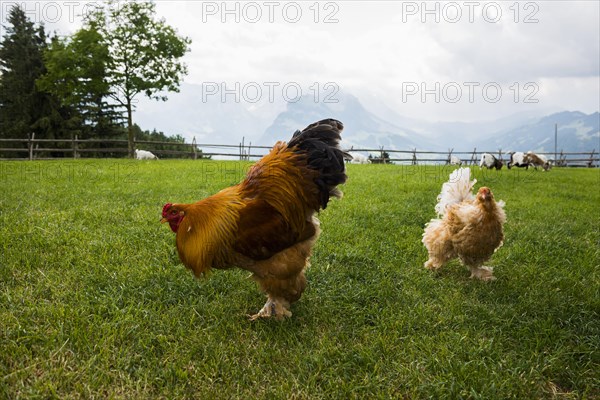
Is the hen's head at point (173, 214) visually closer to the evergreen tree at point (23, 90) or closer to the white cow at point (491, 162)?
the white cow at point (491, 162)

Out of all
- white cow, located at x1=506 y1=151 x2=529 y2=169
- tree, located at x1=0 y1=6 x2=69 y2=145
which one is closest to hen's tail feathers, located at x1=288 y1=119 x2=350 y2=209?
white cow, located at x1=506 y1=151 x2=529 y2=169

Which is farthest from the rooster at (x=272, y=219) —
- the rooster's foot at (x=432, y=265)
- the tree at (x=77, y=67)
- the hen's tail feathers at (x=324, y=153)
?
the tree at (x=77, y=67)

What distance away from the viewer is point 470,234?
4.12 metres

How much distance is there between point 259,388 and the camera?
2.40 metres

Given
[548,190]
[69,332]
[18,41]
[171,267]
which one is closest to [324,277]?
[171,267]

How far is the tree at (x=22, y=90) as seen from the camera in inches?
1168

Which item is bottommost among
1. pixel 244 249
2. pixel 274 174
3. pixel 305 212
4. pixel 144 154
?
pixel 244 249

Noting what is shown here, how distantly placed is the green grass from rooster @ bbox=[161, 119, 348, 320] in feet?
1.43

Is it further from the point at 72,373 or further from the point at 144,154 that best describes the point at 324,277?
the point at 144,154

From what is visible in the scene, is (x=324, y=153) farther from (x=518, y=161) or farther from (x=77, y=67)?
(x=77, y=67)

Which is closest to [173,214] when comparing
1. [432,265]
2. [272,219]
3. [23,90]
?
[272,219]

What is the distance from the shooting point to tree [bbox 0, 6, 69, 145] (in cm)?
2967

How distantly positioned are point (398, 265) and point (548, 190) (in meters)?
8.88

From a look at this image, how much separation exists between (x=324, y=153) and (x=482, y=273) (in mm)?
2491
